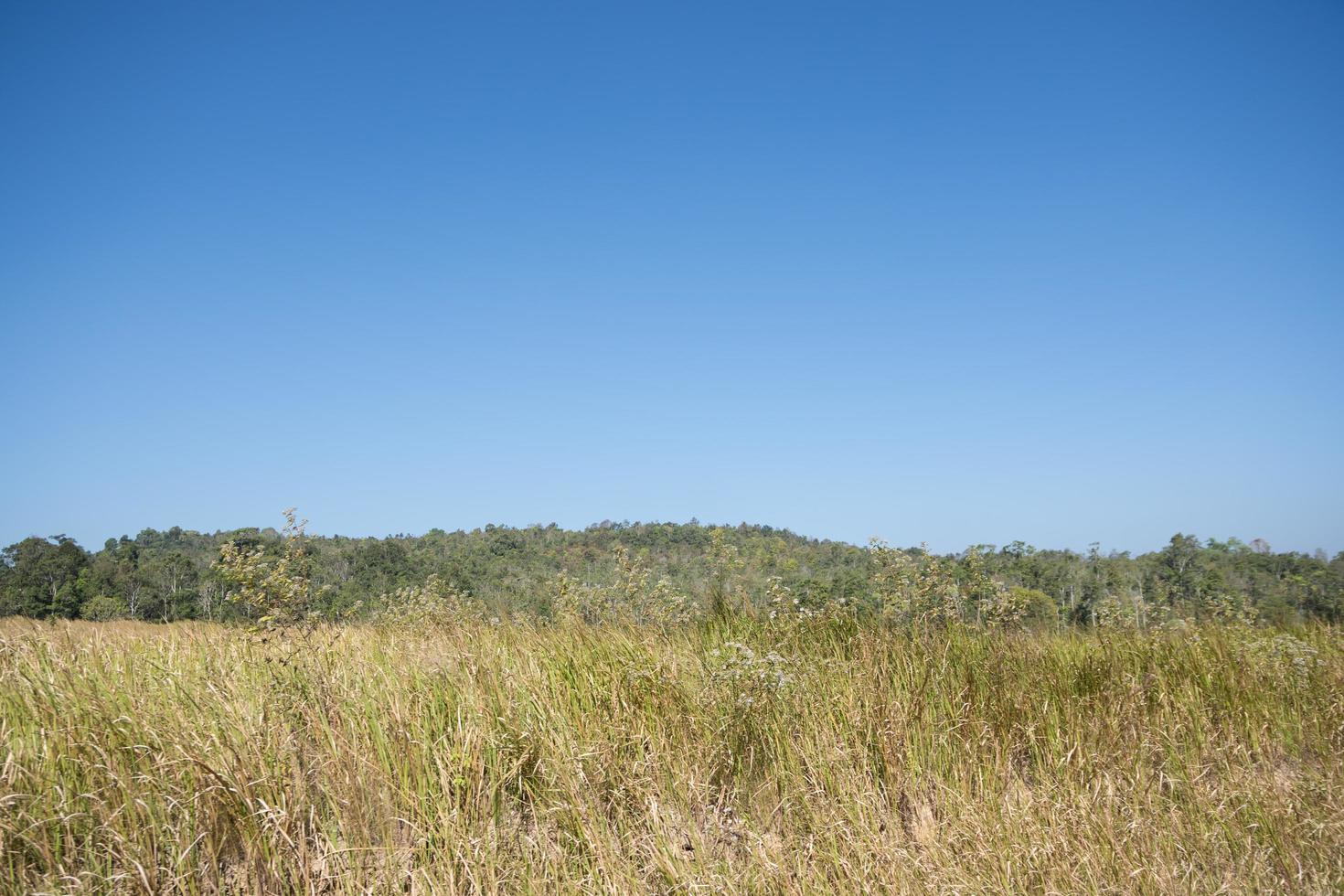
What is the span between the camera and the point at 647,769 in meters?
3.99

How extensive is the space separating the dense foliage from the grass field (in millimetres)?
1008

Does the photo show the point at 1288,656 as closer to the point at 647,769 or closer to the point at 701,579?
the point at 701,579

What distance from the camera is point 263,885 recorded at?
3.12 metres

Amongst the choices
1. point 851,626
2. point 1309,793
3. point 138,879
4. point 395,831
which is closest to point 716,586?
point 851,626

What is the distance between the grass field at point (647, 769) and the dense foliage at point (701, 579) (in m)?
1.01

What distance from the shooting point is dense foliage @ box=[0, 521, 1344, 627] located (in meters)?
6.66

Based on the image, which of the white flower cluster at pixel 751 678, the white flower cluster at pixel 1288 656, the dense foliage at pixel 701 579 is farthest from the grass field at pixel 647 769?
the dense foliage at pixel 701 579

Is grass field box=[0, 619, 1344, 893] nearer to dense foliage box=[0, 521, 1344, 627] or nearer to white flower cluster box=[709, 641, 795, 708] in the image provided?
white flower cluster box=[709, 641, 795, 708]

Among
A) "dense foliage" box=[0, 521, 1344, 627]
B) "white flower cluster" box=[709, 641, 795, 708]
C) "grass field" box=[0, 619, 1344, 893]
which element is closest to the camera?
"grass field" box=[0, 619, 1344, 893]

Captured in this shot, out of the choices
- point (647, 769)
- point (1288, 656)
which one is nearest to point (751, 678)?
point (647, 769)

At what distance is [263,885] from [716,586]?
4591 mm

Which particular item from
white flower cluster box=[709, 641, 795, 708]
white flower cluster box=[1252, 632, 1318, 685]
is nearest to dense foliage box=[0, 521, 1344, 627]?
white flower cluster box=[1252, 632, 1318, 685]

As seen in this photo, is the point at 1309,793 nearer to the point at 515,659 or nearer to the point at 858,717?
the point at 858,717

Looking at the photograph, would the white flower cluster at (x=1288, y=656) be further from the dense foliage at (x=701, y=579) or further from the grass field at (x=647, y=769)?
the dense foliage at (x=701, y=579)
